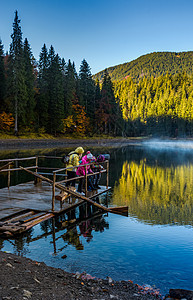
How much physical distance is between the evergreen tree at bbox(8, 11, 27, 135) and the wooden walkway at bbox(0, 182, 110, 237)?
37180mm

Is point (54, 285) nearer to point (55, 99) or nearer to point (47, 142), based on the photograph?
point (47, 142)

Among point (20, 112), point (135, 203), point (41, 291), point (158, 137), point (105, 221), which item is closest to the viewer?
point (41, 291)

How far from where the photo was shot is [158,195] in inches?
649

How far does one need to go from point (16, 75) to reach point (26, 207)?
42.3 m

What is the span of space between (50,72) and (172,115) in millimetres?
105967

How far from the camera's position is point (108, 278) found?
240 inches

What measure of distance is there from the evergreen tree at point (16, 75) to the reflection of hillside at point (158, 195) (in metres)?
31.4

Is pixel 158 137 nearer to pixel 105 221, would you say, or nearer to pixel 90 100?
pixel 90 100

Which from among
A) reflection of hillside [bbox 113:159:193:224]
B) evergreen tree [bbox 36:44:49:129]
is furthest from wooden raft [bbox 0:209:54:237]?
evergreen tree [bbox 36:44:49:129]

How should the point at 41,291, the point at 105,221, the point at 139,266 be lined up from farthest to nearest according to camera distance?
the point at 105,221, the point at 139,266, the point at 41,291

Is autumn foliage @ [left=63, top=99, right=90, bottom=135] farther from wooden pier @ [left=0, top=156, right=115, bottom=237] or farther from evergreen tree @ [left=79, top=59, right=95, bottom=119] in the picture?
wooden pier @ [left=0, top=156, right=115, bottom=237]

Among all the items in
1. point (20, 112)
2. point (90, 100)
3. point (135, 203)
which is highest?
point (90, 100)

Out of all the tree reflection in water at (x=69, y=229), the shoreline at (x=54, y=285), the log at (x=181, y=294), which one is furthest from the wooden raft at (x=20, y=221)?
the log at (x=181, y=294)

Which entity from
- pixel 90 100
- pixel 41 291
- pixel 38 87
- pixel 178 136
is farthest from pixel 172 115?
pixel 41 291
